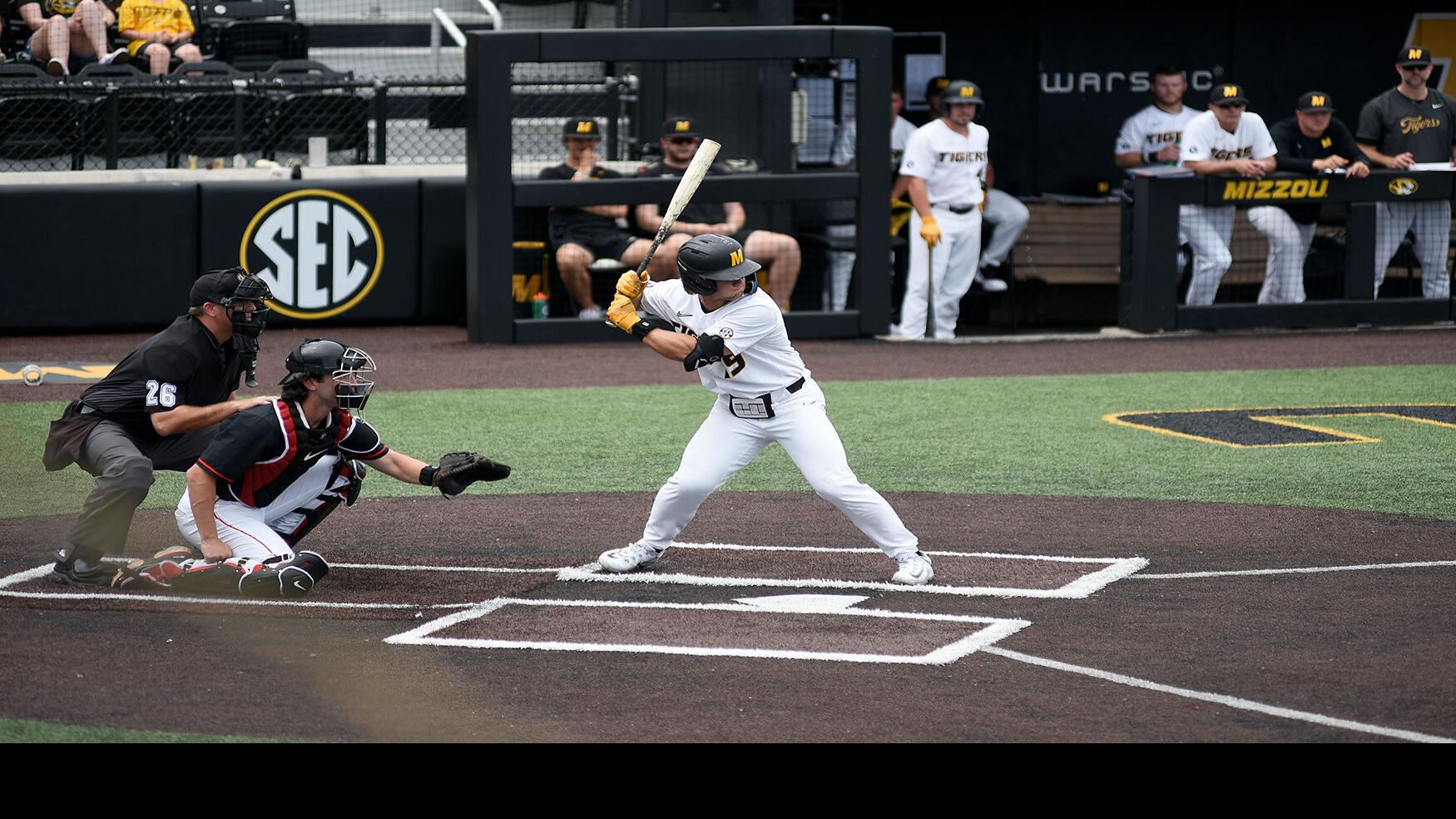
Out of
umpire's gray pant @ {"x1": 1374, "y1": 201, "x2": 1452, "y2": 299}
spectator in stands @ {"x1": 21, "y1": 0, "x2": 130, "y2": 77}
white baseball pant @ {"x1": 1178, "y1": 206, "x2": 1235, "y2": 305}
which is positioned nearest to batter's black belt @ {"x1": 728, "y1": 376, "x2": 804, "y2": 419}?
white baseball pant @ {"x1": 1178, "y1": 206, "x2": 1235, "y2": 305}

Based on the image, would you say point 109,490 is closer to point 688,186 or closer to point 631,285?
point 631,285

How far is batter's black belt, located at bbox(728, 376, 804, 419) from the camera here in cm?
660

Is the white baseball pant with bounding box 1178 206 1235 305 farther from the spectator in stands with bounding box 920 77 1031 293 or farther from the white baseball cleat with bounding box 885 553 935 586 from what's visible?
the white baseball cleat with bounding box 885 553 935 586

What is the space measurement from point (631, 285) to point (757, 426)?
71 centimetres

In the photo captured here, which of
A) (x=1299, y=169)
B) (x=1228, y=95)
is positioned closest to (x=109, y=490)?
(x=1228, y=95)

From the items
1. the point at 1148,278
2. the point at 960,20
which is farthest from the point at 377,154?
the point at 1148,278

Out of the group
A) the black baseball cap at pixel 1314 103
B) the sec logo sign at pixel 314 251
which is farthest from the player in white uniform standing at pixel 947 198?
the sec logo sign at pixel 314 251

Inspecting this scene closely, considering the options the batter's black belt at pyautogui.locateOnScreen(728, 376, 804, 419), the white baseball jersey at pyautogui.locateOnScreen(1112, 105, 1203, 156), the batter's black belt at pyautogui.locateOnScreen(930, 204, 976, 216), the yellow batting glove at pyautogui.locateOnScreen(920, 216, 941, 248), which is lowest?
the batter's black belt at pyautogui.locateOnScreen(728, 376, 804, 419)

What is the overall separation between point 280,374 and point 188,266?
2601 millimetres

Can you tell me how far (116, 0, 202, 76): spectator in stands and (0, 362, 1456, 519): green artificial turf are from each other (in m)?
5.64

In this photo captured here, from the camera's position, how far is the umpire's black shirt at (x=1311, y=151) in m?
13.6

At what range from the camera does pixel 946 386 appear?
11.6 meters

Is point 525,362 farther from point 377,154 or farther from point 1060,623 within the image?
point 1060,623

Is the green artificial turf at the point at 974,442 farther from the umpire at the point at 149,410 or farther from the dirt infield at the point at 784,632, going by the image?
the umpire at the point at 149,410
